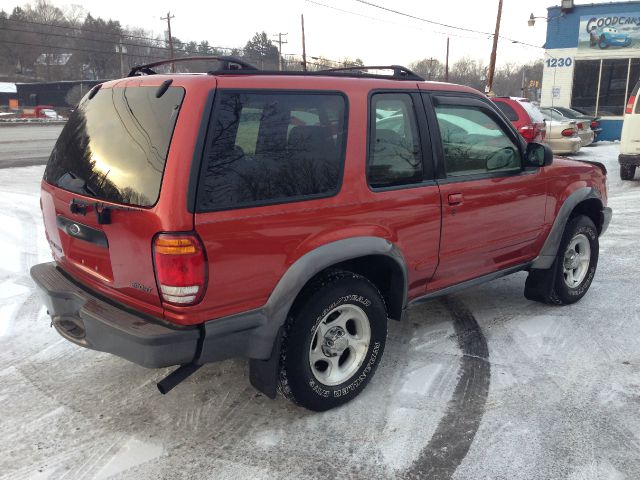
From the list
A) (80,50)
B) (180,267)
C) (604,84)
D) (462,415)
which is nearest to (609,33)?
(604,84)

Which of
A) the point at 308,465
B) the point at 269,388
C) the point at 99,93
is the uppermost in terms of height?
the point at 99,93

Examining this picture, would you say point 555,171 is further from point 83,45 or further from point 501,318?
point 83,45

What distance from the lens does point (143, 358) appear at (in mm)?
2416

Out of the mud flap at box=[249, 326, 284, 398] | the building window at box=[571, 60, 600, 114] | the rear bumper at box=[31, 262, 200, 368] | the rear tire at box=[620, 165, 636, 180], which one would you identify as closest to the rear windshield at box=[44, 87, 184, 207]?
the rear bumper at box=[31, 262, 200, 368]

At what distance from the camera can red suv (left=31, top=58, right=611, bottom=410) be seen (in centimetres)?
241

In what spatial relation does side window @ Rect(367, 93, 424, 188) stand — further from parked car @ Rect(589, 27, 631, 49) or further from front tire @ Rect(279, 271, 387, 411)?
parked car @ Rect(589, 27, 631, 49)

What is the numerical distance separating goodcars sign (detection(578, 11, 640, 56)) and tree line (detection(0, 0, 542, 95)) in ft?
128

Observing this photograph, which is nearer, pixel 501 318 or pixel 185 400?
pixel 185 400

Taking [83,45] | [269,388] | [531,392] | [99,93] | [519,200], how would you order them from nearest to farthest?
1. [269,388]
2. [99,93]
3. [531,392]
4. [519,200]
5. [83,45]

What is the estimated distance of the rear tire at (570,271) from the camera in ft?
14.7

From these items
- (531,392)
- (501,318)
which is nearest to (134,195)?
(531,392)

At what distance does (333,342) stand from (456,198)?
125cm

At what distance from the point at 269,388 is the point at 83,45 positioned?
255ft

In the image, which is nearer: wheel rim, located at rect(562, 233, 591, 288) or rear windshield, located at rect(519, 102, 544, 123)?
wheel rim, located at rect(562, 233, 591, 288)
